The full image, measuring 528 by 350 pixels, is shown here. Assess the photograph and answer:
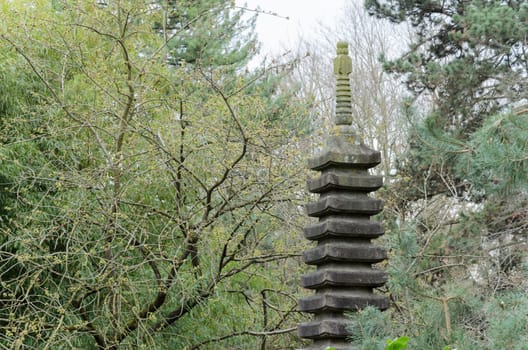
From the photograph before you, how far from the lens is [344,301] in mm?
7184

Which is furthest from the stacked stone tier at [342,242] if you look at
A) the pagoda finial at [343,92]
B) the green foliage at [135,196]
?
the green foliage at [135,196]

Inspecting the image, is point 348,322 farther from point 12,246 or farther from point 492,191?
point 12,246

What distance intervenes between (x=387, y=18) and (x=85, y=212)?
6.14 m

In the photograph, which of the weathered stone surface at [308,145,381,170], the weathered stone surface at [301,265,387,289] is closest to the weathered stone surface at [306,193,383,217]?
the weathered stone surface at [308,145,381,170]

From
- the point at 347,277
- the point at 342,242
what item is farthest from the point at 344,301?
the point at 342,242

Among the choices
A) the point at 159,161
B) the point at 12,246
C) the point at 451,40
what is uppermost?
the point at 451,40

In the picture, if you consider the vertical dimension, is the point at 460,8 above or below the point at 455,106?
above

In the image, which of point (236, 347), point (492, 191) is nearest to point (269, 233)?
point (236, 347)

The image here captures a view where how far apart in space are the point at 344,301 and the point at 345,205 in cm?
74

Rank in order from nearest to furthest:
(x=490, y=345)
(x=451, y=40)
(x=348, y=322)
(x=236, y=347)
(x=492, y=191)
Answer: (x=490, y=345)
(x=492, y=191)
(x=348, y=322)
(x=236, y=347)
(x=451, y=40)

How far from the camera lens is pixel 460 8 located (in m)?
13.3

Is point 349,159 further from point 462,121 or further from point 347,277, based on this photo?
point 462,121

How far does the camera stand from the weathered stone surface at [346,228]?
7.29 m

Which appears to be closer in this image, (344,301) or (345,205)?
(344,301)
